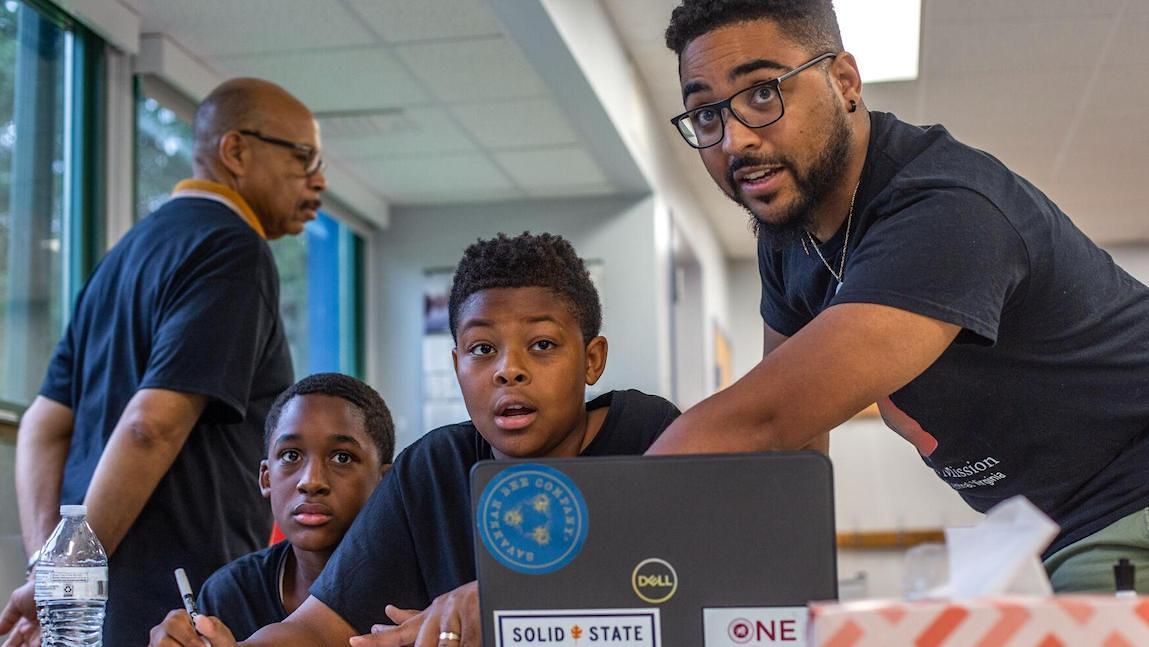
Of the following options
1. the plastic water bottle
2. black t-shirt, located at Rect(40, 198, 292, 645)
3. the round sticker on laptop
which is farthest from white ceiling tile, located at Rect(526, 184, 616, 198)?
the round sticker on laptop

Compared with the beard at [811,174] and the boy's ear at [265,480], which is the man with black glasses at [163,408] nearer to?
the boy's ear at [265,480]

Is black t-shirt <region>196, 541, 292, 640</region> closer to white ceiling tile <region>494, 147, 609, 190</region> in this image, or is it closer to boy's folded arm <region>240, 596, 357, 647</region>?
boy's folded arm <region>240, 596, 357, 647</region>

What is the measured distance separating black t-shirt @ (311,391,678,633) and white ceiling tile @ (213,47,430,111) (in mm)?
2914

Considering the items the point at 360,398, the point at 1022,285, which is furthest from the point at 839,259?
the point at 360,398

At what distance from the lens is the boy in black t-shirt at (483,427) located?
4.51ft

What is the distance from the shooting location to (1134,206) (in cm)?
741

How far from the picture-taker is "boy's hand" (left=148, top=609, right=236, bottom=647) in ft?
4.18

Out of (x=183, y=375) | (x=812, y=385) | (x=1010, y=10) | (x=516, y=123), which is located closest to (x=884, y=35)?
(x=1010, y=10)

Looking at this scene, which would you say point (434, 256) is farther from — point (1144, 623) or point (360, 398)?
point (1144, 623)

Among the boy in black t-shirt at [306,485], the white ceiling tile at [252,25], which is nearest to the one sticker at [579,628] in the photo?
the boy in black t-shirt at [306,485]

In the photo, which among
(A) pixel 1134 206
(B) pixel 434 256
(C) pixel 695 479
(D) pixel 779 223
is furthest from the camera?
(A) pixel 1134 206

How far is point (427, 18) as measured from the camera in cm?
390

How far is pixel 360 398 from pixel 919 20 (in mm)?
3153

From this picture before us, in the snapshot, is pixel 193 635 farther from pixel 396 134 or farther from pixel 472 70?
pixel 396 134
